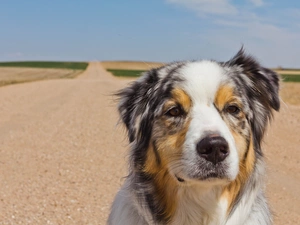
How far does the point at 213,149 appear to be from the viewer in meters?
4.60

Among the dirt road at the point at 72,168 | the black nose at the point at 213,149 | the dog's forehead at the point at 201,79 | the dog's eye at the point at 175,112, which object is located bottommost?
the dirt road at the point at 72,168

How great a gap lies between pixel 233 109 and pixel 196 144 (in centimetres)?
67

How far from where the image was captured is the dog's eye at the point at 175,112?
5.08 metres

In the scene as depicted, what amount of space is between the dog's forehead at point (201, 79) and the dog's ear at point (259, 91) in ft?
0.97

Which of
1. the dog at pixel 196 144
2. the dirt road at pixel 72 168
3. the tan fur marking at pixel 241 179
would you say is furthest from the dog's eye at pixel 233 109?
the dirt road at pixel 72 168

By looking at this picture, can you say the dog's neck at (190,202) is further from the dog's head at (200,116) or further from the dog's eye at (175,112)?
the dog's eye at (175,112)

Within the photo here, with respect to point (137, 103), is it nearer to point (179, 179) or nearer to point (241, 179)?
point (179, 179)

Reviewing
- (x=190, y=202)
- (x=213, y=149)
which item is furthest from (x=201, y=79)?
(x=190, y=202)

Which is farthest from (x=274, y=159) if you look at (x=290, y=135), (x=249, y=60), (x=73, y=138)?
(x=249, y=60)

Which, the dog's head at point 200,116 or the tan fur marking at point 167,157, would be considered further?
the tan fur marking at point 167,157

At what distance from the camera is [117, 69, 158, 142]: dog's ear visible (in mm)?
5434

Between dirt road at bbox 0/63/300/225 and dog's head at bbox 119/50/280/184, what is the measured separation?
0.70m

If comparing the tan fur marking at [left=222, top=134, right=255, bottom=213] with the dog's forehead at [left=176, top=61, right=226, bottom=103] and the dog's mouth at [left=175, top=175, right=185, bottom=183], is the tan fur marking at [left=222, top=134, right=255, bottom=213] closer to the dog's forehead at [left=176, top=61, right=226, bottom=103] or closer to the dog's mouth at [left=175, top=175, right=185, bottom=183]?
the dog's mouth at [left=175, top=175, right=185, bottom=183]

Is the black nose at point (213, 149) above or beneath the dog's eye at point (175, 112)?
beneath
